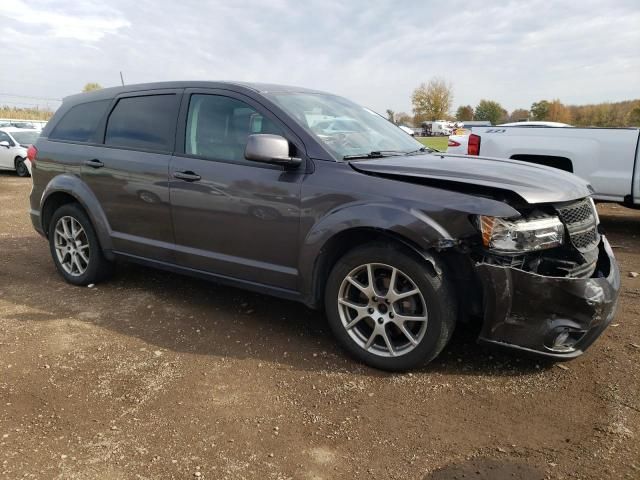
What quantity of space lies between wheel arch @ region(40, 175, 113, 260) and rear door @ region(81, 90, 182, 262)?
0.24 ft

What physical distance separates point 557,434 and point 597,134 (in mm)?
5360

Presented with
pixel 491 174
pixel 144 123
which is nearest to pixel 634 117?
pixel 491 174

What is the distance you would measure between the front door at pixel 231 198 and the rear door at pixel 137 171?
0.16m

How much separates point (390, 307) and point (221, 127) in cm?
192

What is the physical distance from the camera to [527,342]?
2967 mm

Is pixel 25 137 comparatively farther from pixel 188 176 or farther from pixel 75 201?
pixel 188 176

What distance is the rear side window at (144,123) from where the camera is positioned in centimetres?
427

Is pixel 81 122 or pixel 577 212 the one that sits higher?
pixel 81 122

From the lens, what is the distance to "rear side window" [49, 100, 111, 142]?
487 centimetres

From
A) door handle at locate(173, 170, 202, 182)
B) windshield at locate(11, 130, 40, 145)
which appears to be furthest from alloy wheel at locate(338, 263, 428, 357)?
windshield at locate(11, 130, 40, 145)

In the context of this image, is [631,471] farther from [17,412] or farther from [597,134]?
[597,134]

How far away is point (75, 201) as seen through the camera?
199 inches

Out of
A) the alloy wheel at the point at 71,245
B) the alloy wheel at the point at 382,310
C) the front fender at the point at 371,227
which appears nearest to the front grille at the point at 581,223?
the front fender at the point at 371,227

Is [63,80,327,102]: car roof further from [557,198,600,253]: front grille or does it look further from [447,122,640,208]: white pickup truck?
[447,122,640,208]: white pickup truck
